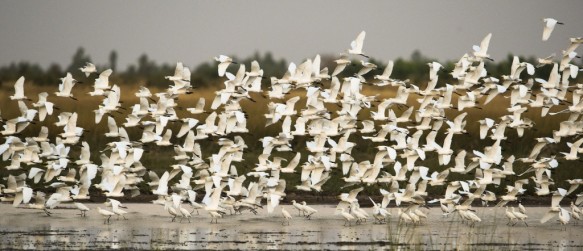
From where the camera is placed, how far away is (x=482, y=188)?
19.8m

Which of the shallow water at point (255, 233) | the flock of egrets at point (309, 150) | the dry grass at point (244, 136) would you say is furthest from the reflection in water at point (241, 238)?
the dry grass at point (244, 136)

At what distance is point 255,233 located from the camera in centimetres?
1789

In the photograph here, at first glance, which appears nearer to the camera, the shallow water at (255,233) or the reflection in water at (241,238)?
the reflection in water at (241,238)

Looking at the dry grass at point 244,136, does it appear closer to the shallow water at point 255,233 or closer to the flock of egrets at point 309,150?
the flock of egrets at point 309,150

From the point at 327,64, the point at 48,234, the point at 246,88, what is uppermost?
the point at 327,64

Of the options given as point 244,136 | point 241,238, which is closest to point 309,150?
point 241,238

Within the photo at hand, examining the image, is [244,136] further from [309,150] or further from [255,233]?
[255,233]

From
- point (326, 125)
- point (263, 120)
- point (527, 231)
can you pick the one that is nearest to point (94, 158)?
point (263, 120)

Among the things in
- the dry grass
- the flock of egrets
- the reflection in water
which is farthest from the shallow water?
the dry grass

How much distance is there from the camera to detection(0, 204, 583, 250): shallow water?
16406 mm

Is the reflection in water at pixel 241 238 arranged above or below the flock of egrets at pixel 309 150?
below

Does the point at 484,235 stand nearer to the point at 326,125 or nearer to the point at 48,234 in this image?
the point at 326,125

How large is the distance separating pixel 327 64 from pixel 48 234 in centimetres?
1284

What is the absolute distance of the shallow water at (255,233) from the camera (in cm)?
1641
